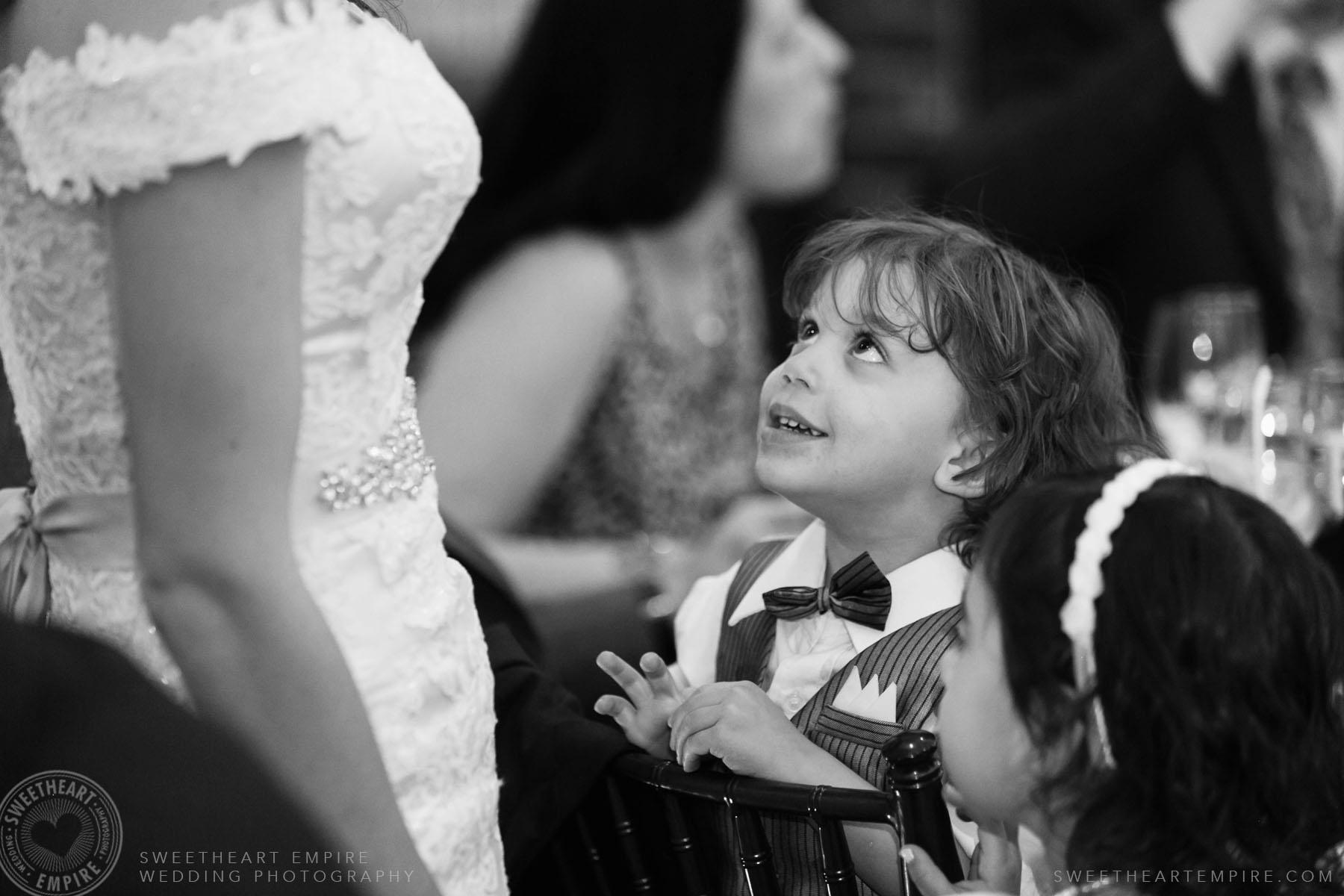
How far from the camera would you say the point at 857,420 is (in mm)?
1402

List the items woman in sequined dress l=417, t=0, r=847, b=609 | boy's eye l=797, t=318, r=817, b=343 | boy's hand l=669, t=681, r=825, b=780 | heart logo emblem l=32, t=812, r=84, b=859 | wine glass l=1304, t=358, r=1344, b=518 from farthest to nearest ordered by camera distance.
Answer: woman in sequined dress l=417, t=0, r=847, b=609
wine glass l=1304, t=358, r=1344, b=518
boy's eye l=797, t=318, r=817, b=343
boy's hand l=669, t=681, r=825, b=780
heart logo emblem l=32, t=812, r=84, b=859

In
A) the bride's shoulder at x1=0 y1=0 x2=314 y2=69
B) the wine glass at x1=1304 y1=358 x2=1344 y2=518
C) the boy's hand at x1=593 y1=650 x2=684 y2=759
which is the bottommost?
the boy's hand at x1=593 y1=650 x2=684 y2=759

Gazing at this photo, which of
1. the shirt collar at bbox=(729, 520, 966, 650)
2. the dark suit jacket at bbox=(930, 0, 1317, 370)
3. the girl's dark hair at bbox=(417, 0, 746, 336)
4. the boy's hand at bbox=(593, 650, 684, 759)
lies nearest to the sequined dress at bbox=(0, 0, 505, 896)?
the boy's hand at bbox=(593, 650, 684, 759)

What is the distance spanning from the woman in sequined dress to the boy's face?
0.98 m

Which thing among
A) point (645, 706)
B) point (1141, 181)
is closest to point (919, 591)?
point (645, 706)

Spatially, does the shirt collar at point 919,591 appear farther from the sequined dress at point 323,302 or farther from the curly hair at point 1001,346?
the sequined dress at point 323,302

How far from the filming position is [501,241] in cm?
267

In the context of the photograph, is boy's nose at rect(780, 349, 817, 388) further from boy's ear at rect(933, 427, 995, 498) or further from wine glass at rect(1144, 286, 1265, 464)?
wine glass at rect(1144, 286, 1265, 464)

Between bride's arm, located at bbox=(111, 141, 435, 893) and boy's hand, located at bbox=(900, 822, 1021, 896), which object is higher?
bride's arm, located at bbox=(111, 141, 435, 893)

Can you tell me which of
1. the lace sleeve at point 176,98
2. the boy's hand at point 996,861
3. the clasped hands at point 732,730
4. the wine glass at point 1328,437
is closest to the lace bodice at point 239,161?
the lace sleeve at point 176,98

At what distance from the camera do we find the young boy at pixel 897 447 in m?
1.36

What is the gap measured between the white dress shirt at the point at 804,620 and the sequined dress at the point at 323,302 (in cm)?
35

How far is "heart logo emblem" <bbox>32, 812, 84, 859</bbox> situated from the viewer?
739 millimetres

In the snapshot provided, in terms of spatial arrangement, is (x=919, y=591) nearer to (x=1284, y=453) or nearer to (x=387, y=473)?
(x=387, y=473)
